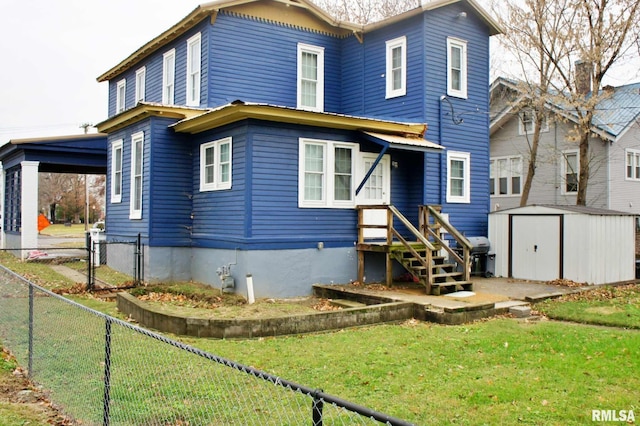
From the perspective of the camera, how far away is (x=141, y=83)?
71.2ft

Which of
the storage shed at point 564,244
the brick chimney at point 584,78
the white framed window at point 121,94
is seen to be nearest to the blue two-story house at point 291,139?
the storage shed at point 564,244

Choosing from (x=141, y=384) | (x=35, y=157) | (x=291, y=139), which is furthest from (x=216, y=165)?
(x=35, y=157)

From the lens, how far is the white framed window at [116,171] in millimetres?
18188

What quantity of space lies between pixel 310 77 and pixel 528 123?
14.2 meters

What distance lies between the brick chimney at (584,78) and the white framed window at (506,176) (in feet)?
20.7

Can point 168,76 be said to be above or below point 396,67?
above

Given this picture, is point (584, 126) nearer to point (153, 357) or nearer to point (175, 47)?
point (175, 47)

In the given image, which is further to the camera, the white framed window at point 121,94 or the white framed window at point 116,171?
the white framed window at point 121,94

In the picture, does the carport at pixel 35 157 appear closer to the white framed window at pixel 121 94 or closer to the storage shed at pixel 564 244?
the white framed window at pixel 121 94

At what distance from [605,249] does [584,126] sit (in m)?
7.40

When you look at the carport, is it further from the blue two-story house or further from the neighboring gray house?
the neighboring gray house

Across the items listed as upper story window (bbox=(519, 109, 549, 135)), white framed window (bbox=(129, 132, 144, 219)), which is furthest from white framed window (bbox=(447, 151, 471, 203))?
upper story window (bbox=(519, 109, 549, 135))

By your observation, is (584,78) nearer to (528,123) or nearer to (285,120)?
(528,123)

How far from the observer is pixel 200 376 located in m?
6.64
